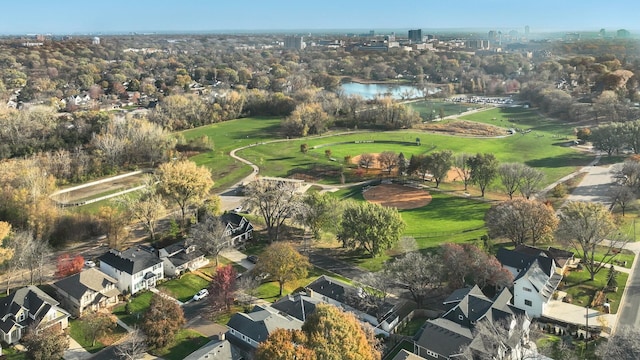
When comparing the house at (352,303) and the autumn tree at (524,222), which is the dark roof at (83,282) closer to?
the house at (352,303)

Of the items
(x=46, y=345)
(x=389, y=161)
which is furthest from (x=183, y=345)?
(x=389, y=161)

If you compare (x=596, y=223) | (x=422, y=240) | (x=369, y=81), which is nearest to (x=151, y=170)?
(x=422, y=240)

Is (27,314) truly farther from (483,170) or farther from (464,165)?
(464,165)

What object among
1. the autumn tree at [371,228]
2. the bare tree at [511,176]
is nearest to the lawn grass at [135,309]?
the autumn tree at [371,228]

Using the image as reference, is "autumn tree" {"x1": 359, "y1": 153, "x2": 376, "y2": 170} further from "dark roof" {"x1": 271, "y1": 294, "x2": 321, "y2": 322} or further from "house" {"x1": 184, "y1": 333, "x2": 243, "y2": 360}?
"house" {"x1": 184, "y1": 333, "x2": 243, "y2": 360}

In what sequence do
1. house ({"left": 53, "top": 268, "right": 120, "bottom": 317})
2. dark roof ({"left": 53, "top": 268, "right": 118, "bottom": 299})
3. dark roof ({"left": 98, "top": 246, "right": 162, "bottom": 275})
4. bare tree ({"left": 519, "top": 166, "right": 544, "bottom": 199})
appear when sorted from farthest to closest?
bare tree ({"left": 519, "top": 166, "right": 544, "bottom": 199})
dark roof ({"left": 98, "top": 246, "right": 162, "bottom": 275})
dark roof ({"left": 53, "top": 268, "right": 118, "bottom": 299})
house ({"left": 53, "top": 268, "right": 120, "bottom": 317})

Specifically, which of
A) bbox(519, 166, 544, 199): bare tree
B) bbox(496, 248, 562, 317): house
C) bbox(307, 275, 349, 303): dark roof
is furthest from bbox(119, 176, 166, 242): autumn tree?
bbox(519, 166, 544, 199): bare tree

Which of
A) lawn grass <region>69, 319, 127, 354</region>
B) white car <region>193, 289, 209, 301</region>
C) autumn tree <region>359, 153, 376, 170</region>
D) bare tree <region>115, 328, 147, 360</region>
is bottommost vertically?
lawn grass <region>69, 319, 127, 354</region>
